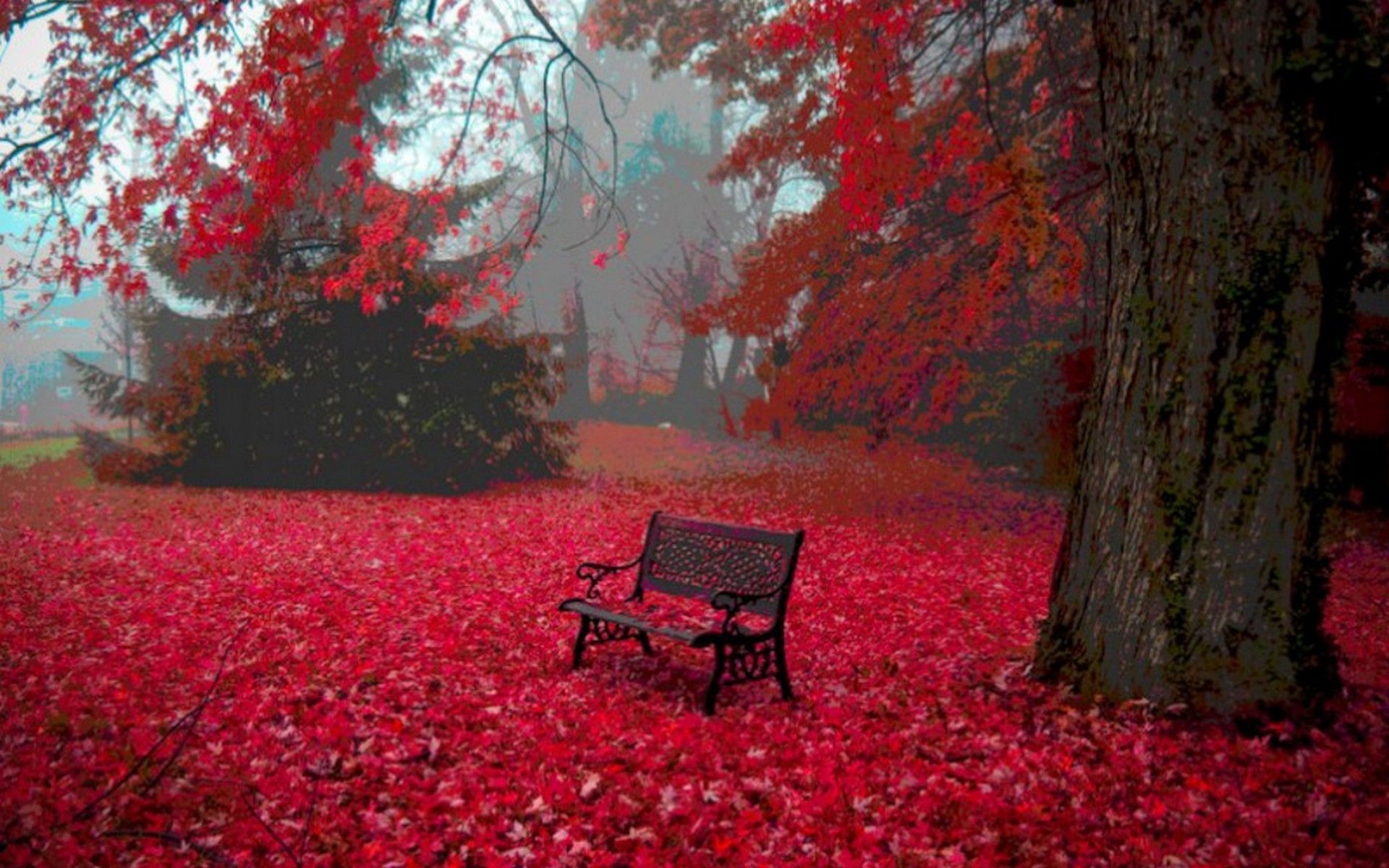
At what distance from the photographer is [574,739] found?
5121 millimetres

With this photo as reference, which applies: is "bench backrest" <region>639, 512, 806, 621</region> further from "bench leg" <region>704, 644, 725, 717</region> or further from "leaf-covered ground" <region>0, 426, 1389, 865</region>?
"leaf-covered ground" <region>0, 426, 1389, 865</region>

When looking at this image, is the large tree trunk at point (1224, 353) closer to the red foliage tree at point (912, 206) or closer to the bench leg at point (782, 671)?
the bench leg at point (782, 671)

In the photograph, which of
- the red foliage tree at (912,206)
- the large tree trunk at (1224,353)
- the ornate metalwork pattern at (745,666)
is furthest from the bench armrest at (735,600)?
the red foliage tree at (912,206)

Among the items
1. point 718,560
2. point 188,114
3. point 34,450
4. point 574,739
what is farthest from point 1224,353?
point 34,450

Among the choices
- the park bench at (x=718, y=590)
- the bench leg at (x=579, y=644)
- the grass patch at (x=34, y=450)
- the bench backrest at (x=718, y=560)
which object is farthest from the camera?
the grass patch at (x=34, y=450)

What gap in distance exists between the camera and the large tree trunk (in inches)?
181

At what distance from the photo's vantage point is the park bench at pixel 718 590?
5680 millimetres

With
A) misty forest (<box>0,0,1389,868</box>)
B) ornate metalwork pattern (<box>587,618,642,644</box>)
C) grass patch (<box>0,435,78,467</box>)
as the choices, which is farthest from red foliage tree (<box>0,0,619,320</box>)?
grass patch (<box>0,435,78,467</box>)

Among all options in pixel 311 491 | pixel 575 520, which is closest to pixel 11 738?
pixel 575 520

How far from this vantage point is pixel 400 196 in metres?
16.9

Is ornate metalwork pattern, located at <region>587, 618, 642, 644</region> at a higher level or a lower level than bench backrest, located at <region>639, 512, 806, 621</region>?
lower

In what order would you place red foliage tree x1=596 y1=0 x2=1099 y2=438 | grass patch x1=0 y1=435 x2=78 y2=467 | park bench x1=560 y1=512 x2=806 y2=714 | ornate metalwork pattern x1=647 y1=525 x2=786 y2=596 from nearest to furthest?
park bench x1=560 y1=512 x2=806 y2=714 < ornate metalwork pattern x1=647 y1=525 x2=786 y2=596 < red foliage tree x1=596 y1=0 x2=1099 y2=438 < grass patch x1=0 y1=435 x2=78 y2=467

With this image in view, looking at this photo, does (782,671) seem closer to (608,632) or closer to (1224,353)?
(608,632)

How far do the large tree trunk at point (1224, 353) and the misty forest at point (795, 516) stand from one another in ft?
0.06
